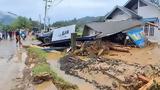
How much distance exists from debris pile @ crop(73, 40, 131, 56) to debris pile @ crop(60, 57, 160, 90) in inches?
90.3

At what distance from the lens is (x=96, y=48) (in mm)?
25297

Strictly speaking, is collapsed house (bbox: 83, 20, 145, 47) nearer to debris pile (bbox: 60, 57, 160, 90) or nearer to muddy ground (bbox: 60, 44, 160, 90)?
muddy ground (bbox: 60, 44, 160, 90)

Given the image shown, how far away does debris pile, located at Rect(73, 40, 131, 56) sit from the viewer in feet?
81.5

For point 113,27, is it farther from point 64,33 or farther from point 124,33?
point 64,33

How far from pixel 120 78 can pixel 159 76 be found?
172 cm


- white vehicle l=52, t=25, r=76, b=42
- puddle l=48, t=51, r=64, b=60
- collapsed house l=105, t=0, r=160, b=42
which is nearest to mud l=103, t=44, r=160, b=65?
puddle l=48, t=51, r=64, b=60

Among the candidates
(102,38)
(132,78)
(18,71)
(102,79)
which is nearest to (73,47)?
(102,38)

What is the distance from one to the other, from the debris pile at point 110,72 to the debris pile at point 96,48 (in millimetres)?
2293

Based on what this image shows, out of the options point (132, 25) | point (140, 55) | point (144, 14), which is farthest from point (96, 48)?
point (144, 14)

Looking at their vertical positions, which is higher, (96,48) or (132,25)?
(132,25)

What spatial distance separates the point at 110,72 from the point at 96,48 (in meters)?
8.25

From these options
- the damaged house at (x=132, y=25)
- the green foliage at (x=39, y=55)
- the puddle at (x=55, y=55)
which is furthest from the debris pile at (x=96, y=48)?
the green foliage at (x=39, y=55)

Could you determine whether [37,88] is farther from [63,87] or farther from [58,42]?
[58,42]

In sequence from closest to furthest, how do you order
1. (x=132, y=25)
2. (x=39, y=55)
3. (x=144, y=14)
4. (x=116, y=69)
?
1. (x=116, y=69)
2. (x=39, y=55)
3. (x=132, y=25)
4. (x=144, y=14)
